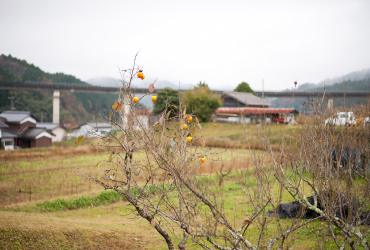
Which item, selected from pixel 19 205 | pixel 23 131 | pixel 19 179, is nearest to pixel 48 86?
pixel 23 131

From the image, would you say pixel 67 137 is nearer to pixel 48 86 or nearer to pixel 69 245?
pixel 48 86

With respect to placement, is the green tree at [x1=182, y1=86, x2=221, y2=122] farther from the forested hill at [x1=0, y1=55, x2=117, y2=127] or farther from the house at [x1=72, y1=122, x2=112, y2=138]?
the forested hill at [x1=0, y1=55, x2=117, y2=127]

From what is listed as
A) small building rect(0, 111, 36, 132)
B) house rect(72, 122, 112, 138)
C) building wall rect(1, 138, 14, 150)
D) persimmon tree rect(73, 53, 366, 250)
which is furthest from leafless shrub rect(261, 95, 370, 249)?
small building rect(0, 111, 36, 132)

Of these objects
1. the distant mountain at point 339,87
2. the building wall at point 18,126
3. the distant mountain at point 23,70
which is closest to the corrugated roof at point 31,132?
the building wall at point 18,126

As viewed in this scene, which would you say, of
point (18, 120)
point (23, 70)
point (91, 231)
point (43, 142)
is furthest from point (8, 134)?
point (23, 70)

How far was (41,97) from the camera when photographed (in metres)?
45.7

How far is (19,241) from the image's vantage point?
3.96m

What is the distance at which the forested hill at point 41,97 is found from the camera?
136 feet

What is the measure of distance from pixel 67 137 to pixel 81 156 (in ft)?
57.3

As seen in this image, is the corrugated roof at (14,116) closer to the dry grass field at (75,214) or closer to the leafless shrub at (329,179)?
the dry grass field at (75,214)

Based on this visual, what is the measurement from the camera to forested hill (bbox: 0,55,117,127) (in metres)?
41.6

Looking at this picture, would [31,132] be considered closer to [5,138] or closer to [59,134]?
[5,138]

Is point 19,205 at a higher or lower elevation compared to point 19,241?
lower

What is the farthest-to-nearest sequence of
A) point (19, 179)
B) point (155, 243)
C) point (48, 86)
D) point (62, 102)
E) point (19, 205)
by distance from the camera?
point (62, 102)
point (48, 86)
point (19, 179)
point (19, 205)
point (155, 243)
